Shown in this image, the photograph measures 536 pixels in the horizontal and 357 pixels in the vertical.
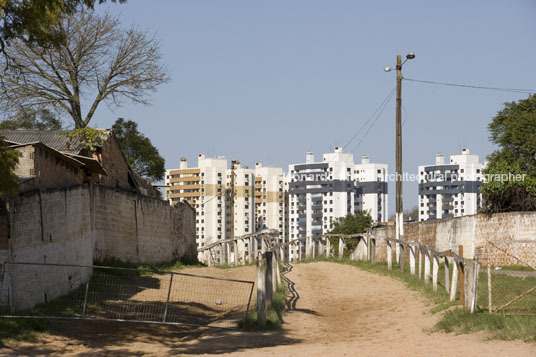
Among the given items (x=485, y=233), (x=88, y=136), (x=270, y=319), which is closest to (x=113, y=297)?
(x=270, y=319)

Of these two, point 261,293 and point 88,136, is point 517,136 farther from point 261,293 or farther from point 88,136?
point 261,293

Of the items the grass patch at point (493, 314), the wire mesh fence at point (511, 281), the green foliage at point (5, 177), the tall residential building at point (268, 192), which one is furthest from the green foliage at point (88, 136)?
the tall residential building at point (268, 192)

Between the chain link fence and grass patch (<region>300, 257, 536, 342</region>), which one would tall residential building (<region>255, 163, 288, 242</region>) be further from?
grass patch (<region>300, 257, 536, 342</region>)

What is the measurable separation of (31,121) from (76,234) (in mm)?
25925

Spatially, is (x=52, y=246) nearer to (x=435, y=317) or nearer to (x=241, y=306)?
(x=241, y=306)

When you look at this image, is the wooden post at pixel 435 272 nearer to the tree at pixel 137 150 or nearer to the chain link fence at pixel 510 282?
the chain link fence at pixel 510 282

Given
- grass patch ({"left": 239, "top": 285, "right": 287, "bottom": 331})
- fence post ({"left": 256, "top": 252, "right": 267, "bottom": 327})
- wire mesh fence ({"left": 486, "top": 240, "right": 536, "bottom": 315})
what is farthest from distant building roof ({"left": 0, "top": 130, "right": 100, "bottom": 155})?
wire mesh fence ({"left": 486, "top": 240, "right": 536, "bottom": 315})

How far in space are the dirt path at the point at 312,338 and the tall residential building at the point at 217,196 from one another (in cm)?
15561

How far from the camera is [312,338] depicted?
14711 millimetres

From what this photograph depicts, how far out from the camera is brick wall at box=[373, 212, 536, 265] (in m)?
26.1

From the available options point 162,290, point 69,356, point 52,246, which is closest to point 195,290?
point 162,290

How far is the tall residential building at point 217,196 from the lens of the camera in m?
176

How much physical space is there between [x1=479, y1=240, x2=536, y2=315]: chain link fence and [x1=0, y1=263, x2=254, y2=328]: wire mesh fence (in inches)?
202

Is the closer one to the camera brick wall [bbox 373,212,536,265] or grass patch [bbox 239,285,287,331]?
grass patch [bbox 239,285,287,331]
